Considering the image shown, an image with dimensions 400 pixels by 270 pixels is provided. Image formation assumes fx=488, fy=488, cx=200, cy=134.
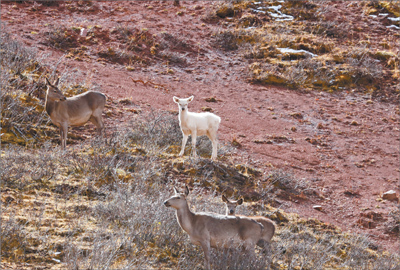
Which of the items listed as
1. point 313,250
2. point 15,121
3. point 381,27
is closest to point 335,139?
point 313,250

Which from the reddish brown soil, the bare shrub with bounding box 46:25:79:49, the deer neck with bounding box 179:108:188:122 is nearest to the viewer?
the deer neck with bounding box 179:108:188:122

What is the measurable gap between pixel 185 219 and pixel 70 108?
484 centimetres

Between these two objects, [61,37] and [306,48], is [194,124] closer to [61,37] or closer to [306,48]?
[61,37]

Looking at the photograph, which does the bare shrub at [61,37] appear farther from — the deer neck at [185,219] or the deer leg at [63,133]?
the deer neck at [185,219]

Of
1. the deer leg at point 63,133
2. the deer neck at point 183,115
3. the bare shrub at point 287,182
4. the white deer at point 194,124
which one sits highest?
the deer leg at point 63,133

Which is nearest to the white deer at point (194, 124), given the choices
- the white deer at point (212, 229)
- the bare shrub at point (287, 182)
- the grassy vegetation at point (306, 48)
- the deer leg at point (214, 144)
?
the deer leg at point (214, 144)

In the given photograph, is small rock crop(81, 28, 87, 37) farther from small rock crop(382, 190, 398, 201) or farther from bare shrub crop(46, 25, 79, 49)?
small rock crop(382, 190, 398, 201)

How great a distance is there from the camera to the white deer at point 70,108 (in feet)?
31.8

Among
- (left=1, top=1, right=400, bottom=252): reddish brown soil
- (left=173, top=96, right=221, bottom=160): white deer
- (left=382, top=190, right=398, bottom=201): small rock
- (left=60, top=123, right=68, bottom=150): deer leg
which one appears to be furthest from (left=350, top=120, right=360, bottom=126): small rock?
(left=60, top=123, right=68, bottom=150): deer leg

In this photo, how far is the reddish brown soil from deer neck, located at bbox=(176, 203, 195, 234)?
4.88m

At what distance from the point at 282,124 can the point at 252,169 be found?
18.3ft

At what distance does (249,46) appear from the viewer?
2289cm

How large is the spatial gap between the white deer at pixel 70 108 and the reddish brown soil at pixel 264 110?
8.43 ft

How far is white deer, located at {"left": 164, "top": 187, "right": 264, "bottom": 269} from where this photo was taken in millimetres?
6051
